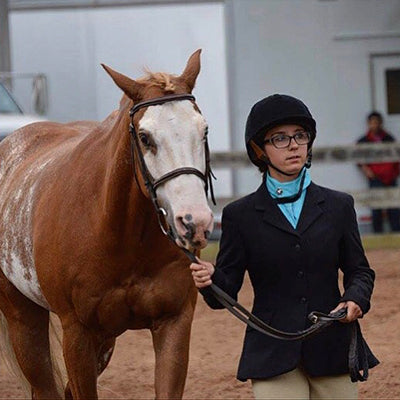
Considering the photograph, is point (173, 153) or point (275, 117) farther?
point (173, 153)

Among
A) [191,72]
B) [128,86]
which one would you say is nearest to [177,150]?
[128,86]

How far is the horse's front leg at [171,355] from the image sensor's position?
513 cm

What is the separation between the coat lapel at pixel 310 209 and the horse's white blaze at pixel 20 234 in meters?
1.94

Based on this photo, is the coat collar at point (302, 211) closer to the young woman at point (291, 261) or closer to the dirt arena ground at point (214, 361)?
the young woman at point (291, 261)

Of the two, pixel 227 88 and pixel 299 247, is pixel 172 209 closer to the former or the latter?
pixel 299 247

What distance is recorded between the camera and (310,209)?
14.0 ft

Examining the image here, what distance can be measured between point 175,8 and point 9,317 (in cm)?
854

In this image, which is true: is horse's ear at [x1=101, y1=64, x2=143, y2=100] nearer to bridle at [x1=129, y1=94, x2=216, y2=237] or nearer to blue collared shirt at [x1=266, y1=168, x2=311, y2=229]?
bridle at [x1=129, y1=94, x2=216, y2=237]

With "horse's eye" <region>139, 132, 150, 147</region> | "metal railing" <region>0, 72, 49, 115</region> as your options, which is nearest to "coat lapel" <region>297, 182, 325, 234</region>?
"horse's eye" <region>139, 132, 150, 147</region>

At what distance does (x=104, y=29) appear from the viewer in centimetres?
1455

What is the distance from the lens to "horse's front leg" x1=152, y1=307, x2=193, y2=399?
513 centimetres

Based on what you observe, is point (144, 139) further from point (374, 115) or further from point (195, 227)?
point (374, 115)

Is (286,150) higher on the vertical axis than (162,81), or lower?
lower

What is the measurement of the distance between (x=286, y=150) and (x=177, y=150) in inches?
19.6
